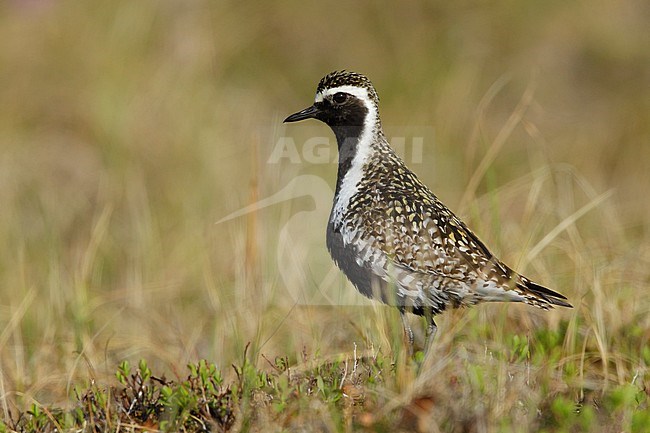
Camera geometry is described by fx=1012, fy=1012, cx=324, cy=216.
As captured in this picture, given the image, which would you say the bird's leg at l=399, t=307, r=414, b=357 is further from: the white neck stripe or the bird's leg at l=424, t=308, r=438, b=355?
the white neck stripe

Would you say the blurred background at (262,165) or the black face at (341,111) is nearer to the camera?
the black face at (341,111)

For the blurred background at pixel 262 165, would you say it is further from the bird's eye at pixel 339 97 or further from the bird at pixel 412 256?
the bird's eye at pixel 339 97

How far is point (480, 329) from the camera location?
4.88 metres

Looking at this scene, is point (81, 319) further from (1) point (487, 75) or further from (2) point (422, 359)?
(1) point (487, 75)

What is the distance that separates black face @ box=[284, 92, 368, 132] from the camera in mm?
4782

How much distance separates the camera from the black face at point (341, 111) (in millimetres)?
4782

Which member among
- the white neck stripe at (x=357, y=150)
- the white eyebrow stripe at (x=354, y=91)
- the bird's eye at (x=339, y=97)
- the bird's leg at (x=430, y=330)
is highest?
the white eyebrow stripe at (x=354, y=91)

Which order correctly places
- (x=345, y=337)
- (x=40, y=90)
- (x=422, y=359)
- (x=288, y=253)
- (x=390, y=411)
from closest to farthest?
1. (x=390, y=411)
2. (x=422, y=359)
3. (x=345, y=337)
4. (x=288, y=253)
5. (x=40, y=90)

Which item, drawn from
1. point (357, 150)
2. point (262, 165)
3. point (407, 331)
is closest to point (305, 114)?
point (357, 150)

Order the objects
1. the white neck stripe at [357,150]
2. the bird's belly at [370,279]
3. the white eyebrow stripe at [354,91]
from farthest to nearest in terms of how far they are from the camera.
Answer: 1. the white eyebrow stripe at [354,91]
2. the white neck stripe at [357,150]
3. the bird's belly at [370,279]

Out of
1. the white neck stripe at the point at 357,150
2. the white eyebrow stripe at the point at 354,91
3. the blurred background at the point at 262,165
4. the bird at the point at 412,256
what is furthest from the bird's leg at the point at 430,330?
the white eyebrow stripe at the point at 354,91

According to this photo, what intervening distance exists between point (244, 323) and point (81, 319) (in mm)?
854

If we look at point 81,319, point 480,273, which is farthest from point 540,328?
point 81,319

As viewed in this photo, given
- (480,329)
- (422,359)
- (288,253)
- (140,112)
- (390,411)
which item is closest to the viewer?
(390,411)
